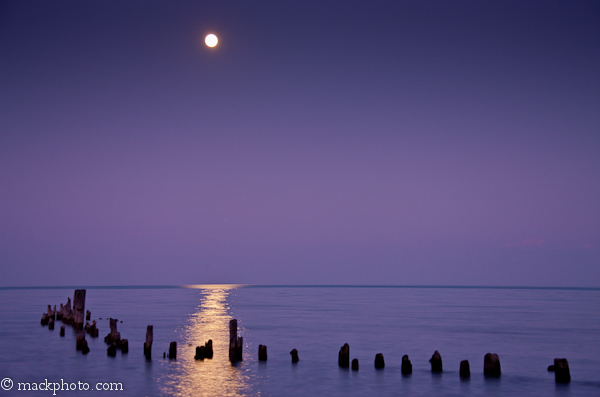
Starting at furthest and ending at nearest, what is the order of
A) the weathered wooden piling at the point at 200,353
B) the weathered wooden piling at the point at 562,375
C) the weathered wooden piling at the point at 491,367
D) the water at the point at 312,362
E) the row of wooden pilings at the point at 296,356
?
the weathered wooden piling at the point at 200,353
the weathered wooden piling at the point at 491,367
the row of wooden pilings at the point at 296,356
the weathered wooden piling at the point at 562,375
the water at the point at 312,362

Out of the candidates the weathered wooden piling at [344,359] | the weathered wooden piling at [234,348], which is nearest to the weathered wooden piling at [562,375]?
the weathered wooden piling at [344,359]

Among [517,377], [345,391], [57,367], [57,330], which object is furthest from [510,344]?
[57,330]

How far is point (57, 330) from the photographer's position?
39.7 meters

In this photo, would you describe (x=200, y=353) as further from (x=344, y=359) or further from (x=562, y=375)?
(x=562, y=375)

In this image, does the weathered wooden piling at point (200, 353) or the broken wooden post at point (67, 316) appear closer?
the weathered wooden piling at point (200, 353)

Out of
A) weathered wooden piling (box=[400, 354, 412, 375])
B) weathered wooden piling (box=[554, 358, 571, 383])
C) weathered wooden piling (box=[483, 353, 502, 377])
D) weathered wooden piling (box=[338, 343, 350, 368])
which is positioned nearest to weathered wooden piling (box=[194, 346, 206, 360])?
weathered wooden piling (box=[338, 343, 350, 368])

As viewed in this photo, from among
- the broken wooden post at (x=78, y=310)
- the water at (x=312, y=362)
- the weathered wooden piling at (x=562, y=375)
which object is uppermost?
the broken wooden post at (x=78, y=310)

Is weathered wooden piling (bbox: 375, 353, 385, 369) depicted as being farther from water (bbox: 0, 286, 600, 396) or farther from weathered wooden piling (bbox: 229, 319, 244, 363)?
weathered wooden piling (bbox: 229, 319, 244, 363)

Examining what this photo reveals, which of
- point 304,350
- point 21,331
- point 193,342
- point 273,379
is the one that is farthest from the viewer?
point 21,331

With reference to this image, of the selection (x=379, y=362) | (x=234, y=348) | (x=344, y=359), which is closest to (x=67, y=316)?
(x=234, y=348)

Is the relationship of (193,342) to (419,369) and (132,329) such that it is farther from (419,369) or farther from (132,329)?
(419,369)

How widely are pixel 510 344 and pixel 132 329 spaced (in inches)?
1105

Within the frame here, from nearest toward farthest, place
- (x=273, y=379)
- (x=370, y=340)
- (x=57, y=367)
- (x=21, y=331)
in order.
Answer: (x=273, y=379), (x=57, y=367), (x=370, y=340), (x=21, y=331)

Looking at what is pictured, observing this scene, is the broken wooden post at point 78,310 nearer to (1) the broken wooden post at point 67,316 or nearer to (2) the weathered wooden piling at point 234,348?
(1) the broken wooden post at point 67,316
